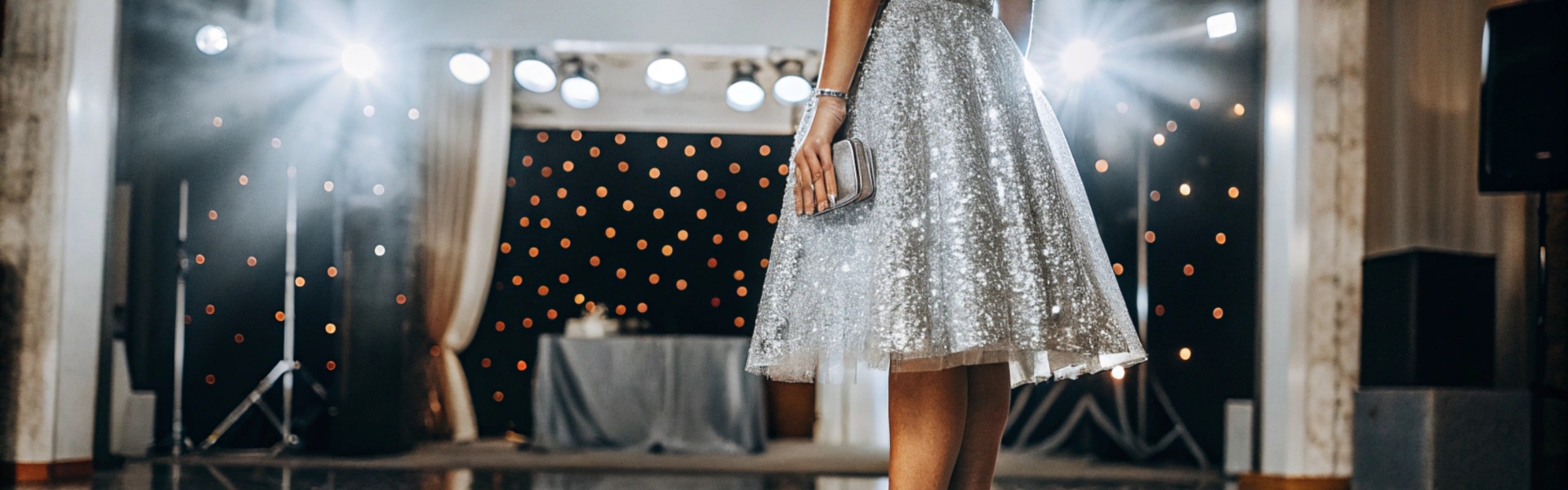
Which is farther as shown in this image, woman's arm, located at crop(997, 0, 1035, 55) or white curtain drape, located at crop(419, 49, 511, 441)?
white curtain drape, located at crop(419, 49, 511, 441)

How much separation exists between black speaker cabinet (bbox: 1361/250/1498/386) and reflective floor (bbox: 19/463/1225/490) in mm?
913

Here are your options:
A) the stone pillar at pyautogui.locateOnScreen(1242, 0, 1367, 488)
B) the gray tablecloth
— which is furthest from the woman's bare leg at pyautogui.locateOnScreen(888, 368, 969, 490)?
the gray tablecloth

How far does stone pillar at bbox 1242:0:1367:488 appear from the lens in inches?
131

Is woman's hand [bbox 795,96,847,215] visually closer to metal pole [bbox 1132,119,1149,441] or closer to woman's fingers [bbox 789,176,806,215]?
woman's fingers [bbox 789,176,806,215]

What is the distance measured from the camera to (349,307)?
4512mm

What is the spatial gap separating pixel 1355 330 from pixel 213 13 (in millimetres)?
4503

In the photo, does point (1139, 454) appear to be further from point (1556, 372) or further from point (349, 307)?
point (349, 307)

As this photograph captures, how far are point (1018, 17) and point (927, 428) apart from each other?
24.9 inches

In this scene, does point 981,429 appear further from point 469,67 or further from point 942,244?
point 469,67

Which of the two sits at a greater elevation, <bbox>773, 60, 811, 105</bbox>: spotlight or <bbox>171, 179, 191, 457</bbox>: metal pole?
<bbox>773, 60, 811, 105</bbox>: spotlight

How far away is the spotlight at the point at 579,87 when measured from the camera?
18.3ft

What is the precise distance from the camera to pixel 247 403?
475 cm

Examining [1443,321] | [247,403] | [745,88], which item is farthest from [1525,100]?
[247,403]

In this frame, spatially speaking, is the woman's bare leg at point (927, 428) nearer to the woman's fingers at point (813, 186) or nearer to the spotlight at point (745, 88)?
the woman's fingers at point (813, 186)
